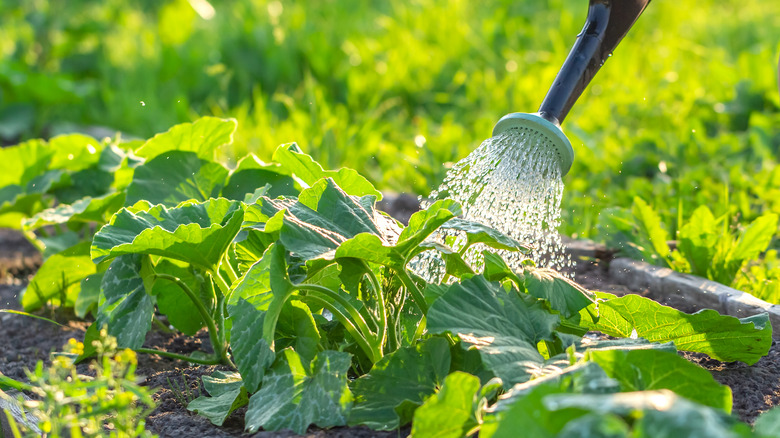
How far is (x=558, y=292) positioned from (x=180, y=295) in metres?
0.96

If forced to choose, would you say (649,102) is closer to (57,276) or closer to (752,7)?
(752,7)

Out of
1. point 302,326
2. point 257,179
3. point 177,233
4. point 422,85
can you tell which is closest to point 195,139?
point 257,179

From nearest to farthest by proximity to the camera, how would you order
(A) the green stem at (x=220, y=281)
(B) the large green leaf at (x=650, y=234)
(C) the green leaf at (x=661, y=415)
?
(C) the green leaf at (x=661, y=415) < (A) the green stem at (x=220, y=281) < (B) the large green leaf at (x=650, y=234)

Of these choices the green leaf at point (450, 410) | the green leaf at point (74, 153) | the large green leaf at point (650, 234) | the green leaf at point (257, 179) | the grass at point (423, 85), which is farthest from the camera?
the grass at point (423, 85)

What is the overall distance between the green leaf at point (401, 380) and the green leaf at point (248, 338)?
195mm

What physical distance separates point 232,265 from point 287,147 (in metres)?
0.32

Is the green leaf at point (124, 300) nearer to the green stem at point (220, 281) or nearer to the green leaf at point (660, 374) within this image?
the green stem at point (220, 281)

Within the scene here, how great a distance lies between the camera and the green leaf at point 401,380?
1.47 m

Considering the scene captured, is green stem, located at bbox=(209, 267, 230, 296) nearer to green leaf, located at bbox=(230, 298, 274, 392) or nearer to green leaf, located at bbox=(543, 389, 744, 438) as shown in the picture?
green leaf, located at bbox=(230, 298, 274, 392)

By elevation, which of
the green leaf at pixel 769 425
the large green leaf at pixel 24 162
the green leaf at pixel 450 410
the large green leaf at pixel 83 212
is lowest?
the green leaf at pixel 450 410

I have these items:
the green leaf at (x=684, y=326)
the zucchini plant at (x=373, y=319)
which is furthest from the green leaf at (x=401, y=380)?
the green leaf at (x=684, y=326)

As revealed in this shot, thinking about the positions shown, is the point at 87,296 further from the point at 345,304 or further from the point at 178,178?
the point at 345,304

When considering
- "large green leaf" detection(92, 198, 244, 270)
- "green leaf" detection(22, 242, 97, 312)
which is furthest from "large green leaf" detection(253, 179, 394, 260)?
"green leaf" detection(22, 242, 97, 312)

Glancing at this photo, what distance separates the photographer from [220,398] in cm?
165
